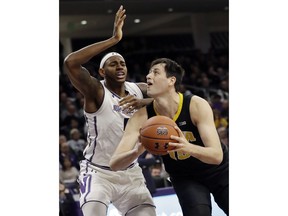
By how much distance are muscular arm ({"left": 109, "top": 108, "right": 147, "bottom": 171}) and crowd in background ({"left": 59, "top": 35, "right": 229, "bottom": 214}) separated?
4.52ft

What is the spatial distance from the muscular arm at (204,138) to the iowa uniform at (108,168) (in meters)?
0.63

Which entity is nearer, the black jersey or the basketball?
the basketball

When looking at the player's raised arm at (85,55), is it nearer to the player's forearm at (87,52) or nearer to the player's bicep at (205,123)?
the player's forearm at (87,52)

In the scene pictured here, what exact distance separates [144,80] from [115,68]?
8.25 m

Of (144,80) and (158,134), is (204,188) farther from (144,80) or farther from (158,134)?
(144,80)

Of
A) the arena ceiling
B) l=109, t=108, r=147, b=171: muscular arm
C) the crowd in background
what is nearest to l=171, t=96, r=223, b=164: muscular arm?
l=109, t=108, r=147, b=171: muscular arm

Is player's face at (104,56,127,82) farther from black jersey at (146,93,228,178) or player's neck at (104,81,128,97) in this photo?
black jersey at (146,93,228,178)

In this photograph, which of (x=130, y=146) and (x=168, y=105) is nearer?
(x=130, y=146)

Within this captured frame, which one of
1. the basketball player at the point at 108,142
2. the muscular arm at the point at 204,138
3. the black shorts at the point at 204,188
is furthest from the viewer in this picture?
the basketball player at the point at 108,142

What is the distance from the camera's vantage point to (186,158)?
4.59 meters

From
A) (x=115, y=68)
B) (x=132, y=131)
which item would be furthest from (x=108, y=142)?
(x=115, y=68)

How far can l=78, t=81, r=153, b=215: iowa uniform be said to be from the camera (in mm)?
4773

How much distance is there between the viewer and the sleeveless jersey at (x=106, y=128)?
486 cm

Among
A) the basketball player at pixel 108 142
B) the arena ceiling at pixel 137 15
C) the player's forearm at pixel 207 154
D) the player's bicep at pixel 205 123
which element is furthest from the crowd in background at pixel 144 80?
the player's forearm at pixel 207 154
